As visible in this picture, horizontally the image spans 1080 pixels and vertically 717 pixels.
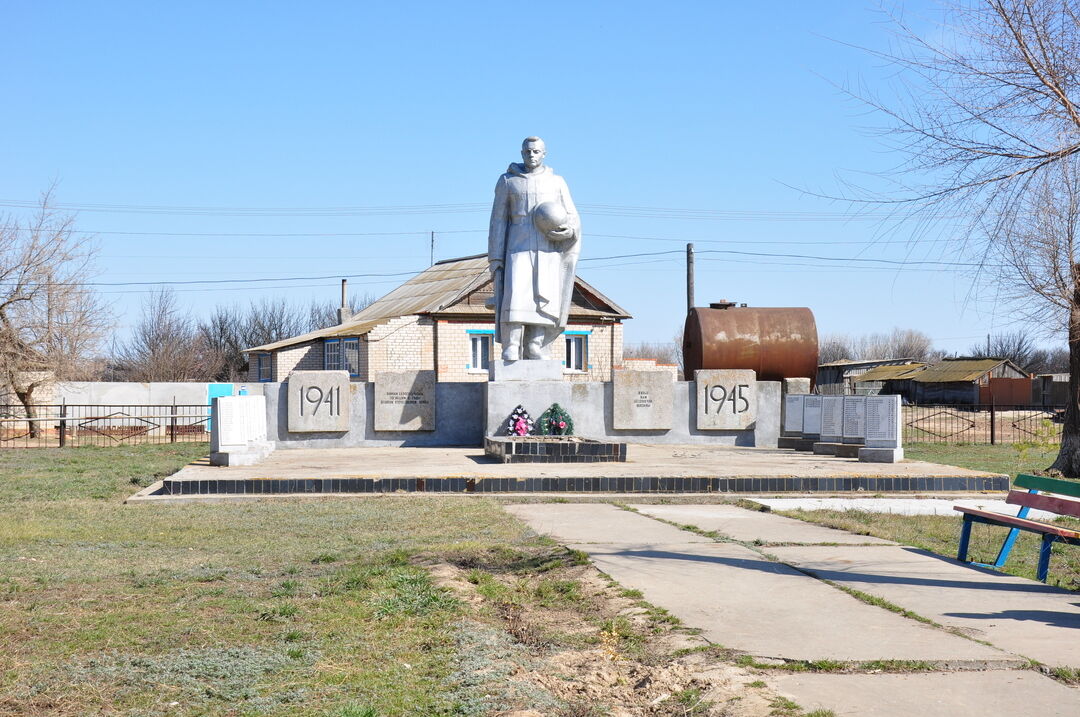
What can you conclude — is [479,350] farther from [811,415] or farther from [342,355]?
[811,415]

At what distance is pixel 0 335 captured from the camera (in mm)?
25969

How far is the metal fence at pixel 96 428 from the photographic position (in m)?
24.5

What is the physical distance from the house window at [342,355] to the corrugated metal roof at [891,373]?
86.3ft

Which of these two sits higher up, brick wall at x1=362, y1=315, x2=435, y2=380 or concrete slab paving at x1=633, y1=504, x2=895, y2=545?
brick wall at x1=362, y1=315, x2=435, y2=380

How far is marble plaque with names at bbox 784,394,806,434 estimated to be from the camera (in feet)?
57.7

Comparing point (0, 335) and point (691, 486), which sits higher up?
point (0, 335)

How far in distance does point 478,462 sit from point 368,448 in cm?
360

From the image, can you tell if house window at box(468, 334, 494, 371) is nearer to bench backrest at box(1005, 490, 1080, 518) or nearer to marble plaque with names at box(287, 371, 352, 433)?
marble plaque with names at box(287, 371, 352, 433)

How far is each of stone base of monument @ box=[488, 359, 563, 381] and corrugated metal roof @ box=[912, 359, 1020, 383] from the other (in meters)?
34.2

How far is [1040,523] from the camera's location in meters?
6.94

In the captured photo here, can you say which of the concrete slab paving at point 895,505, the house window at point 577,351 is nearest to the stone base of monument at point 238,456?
the concrete slab paving at point 895,505

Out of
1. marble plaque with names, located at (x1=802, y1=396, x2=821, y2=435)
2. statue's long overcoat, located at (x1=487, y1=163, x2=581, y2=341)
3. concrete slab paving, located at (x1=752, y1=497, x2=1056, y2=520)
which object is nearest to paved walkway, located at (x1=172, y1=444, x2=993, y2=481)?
concrete slab paving, located at (x1=752, y1=497, x2=1056, y2=520)

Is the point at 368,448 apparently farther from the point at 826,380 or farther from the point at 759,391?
the point at 826,380

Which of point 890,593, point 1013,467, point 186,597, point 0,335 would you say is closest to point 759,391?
point 1013,467
